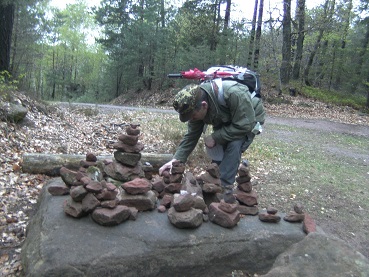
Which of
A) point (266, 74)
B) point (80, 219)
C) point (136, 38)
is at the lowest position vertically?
point (80, 219)

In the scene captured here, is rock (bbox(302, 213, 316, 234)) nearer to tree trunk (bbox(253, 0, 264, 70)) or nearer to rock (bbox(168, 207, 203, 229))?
rock (bbox(168, 207, 203, 229))

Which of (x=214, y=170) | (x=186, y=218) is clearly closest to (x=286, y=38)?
(x=214, y=170)

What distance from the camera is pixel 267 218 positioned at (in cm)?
287

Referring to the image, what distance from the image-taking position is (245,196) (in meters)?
3.05

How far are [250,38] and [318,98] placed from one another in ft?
20.0

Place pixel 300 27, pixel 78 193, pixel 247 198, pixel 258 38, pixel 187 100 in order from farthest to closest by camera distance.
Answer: pixel 300 27
pixel 258 38
pixel 247 198
pixel 187 100
pixel 78 193

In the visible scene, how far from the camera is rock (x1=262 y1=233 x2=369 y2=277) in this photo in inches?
88.6

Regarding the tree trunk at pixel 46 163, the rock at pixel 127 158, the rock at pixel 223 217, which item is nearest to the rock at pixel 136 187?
the rock at pixel 127 158

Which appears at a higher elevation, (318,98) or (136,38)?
(136,38)

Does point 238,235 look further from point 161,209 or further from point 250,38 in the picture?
point 250,38

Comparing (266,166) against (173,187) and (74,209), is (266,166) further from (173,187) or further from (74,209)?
(74,209)

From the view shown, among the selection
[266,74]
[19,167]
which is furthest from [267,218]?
[266,74]

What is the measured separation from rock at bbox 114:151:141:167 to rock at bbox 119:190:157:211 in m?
0.52

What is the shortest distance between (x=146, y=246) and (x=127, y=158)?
1.10 m
